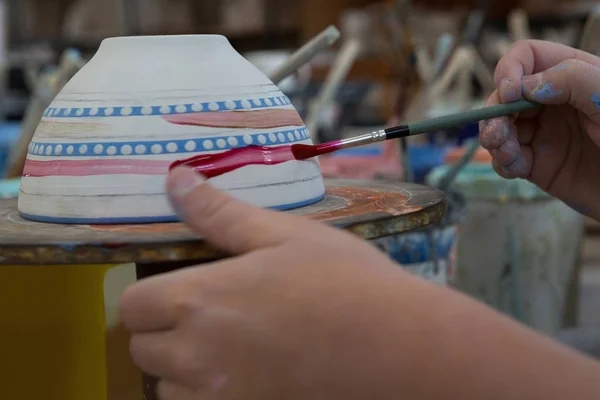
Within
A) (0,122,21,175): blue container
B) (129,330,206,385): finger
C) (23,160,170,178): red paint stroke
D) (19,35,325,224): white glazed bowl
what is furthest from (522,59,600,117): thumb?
(0,122,21,175): blue container

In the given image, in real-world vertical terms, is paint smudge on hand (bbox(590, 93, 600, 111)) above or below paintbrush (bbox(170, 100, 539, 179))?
above

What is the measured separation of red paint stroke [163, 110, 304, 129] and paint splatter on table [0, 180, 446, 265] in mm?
95

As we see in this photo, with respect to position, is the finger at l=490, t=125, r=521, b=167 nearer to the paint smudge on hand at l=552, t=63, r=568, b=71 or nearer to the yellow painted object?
the paint smudge on hand at l=552, t=63, r=568, b=71

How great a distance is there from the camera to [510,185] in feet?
5.78

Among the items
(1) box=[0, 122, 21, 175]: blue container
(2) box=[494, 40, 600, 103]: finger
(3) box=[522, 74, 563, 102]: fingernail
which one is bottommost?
(1) box=[0, 122, 21, 175]: blue container

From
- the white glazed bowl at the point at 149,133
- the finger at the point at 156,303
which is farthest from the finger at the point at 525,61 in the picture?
the finger at the point at 156,303

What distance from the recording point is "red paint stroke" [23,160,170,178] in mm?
794

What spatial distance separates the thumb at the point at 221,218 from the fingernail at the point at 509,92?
1.39 ft

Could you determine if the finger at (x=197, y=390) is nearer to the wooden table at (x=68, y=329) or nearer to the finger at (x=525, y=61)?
the wooden table at (x=68, y=329)

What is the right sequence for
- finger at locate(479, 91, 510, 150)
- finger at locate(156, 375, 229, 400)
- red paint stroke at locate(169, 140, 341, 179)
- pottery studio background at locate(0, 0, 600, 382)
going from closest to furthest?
finger at locate(156, 375, 229, 400) → red paint stroke at locate(169, 140, 341, 179) → finger at locate(479, 91, 510, 150) → pottery studio background at locate(0, 0, 600, 382)

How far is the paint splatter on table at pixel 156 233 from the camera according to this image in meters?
0.68

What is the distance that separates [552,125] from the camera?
1111 millimetres

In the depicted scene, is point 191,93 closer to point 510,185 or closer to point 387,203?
point 387,203

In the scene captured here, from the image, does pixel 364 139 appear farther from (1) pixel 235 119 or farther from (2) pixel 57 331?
(2) pixel 57 331
